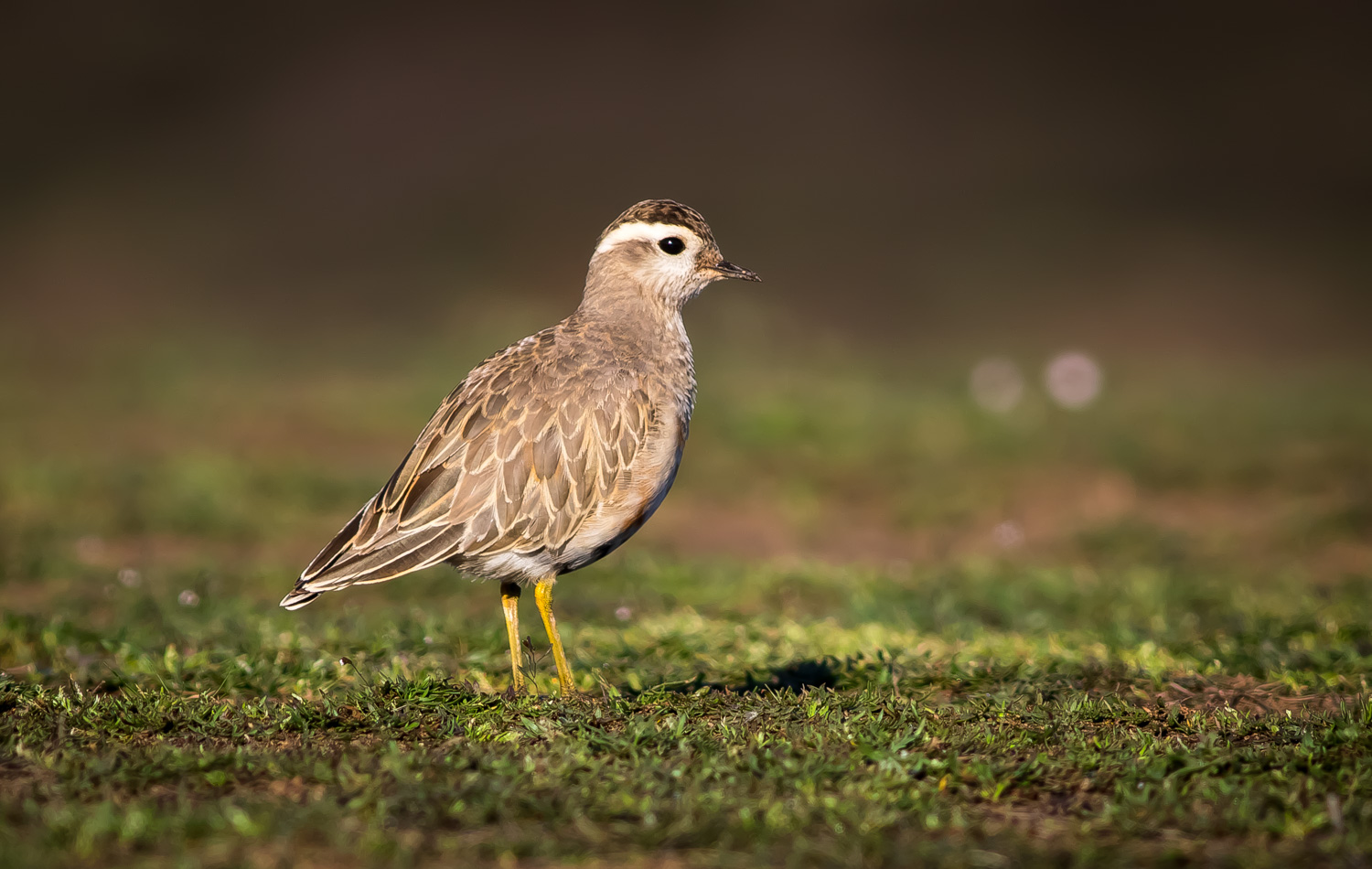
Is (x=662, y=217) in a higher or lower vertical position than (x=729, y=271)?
higher

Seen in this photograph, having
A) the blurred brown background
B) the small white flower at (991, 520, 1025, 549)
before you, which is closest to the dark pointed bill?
the small white flower at (991, 520, 1025, 549)

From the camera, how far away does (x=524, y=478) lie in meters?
6.17

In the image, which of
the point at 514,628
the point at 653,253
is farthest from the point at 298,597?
the point at 653,253

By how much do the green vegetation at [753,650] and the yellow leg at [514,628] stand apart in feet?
0.96

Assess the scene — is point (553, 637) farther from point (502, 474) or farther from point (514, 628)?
point (502, 474)

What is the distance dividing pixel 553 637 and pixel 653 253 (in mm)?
2178

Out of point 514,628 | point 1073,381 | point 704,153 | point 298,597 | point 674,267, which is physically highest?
point 704,153

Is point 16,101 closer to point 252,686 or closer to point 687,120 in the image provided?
point 687,120

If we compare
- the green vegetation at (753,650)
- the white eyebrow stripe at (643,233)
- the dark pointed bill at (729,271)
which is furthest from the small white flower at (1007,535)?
the white eyebrow stripe at (643,233)

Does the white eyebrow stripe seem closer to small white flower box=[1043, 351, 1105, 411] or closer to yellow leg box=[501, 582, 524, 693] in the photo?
yellow leg box=[501, 582, 524, 693]

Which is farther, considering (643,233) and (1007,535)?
(1007,535)

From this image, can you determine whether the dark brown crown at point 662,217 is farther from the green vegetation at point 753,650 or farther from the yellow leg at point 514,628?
the green vegetation at point 753,650

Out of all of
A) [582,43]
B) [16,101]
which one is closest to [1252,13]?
[582,43]

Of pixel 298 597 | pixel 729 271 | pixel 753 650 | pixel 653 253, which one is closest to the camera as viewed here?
pixel 298 597
